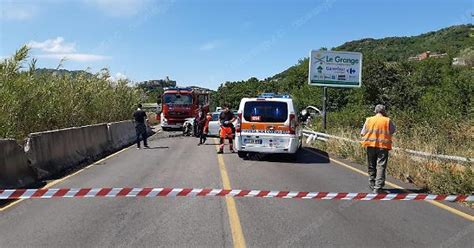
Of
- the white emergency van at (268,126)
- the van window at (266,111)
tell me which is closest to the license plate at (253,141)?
the white emergency van at (268,126)

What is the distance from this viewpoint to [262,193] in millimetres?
8336

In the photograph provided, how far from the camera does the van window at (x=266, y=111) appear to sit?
16.1m

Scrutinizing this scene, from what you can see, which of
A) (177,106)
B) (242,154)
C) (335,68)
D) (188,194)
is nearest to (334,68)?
(335,68)

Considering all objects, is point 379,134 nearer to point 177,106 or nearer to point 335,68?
point 335,68

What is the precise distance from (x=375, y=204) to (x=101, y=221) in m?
4.69

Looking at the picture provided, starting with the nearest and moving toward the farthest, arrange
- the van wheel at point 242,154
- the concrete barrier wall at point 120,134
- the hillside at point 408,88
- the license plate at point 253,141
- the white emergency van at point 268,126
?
the white emergency van at point 268,126 < the license plate at point 253,141 < the van wheel at point 242,154 < the concrete barrier wall at point 120,134 < the hillside at point 408,88

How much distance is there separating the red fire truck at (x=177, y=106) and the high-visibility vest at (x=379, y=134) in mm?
24891

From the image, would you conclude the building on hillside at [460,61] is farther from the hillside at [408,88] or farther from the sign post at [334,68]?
the sign post at [334,68]

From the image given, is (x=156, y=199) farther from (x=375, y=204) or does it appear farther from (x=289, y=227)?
(x=375, y=204)

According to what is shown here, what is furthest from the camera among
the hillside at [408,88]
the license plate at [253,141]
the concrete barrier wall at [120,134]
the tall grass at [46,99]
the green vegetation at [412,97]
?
the hillside at [408,88]

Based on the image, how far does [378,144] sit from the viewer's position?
10.2 metres

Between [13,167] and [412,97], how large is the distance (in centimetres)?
4492

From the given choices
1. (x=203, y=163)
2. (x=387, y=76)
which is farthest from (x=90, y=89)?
(x=387, y=76)

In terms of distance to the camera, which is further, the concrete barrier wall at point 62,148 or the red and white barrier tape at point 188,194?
the concrete barrier wall at point 62,148
